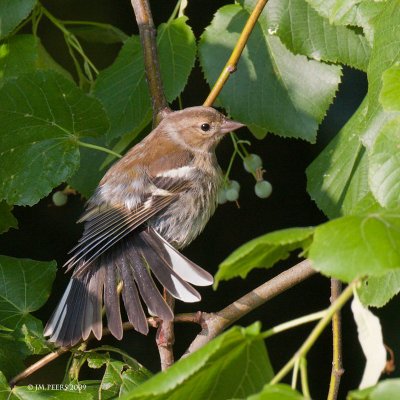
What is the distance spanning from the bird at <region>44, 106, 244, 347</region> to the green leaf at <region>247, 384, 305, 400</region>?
1220 millimetres

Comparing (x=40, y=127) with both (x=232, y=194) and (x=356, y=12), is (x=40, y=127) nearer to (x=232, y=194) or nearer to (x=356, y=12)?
(x=232, y=194)

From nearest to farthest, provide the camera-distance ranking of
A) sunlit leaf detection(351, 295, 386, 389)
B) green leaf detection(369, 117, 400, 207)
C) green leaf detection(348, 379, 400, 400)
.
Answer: green leaf detection(348, 379, 400, 400) < sunlit leaf detection(351, 295, 386, 389) < green leaf detection(369, 117, 400, 207)

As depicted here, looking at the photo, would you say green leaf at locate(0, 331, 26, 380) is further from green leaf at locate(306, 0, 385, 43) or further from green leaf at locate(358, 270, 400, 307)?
green leaf at locate(306, 0, 385, 43)

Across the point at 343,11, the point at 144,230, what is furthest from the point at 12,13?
the point at 343,11

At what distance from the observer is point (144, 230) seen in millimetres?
2900

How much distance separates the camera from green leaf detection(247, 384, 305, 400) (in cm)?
111

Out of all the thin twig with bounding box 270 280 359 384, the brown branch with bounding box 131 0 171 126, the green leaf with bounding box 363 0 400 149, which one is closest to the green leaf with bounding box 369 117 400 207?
the green leaf with bounding box 363 0 400 149

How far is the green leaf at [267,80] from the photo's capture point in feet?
8.54

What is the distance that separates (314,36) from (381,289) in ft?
2.65

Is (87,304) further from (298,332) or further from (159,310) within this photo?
(298,332)

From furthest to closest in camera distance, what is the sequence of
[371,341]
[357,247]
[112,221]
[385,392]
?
[112,221] < [371,341] < [357,247] < [385,392]

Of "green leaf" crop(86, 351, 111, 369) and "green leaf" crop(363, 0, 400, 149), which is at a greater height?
"green leaf" crop(363, 0, 400, 149)

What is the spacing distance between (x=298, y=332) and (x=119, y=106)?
238cm

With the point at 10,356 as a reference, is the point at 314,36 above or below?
above
